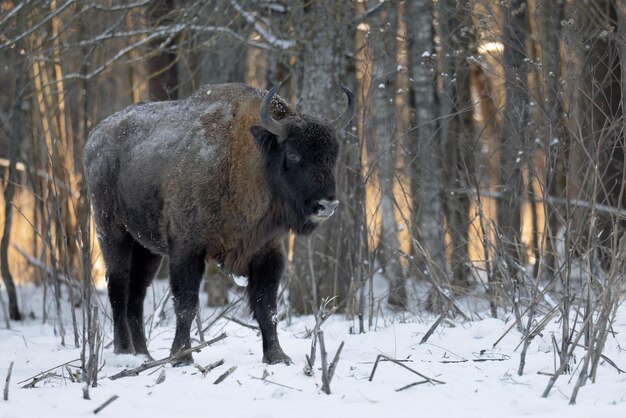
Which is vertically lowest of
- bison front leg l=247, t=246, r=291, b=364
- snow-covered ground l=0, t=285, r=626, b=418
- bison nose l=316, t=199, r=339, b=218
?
snow-covered ground l=0, t=285, r=626, b=418

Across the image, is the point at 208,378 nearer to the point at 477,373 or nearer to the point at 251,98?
the point at 477,373

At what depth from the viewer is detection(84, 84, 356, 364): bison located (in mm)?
6645

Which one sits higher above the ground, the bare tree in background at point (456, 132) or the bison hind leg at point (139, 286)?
the bare tree in background at point (456, 132)

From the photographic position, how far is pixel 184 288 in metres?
6.93

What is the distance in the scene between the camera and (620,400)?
15.6ft

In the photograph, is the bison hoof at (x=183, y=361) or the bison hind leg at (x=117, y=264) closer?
the bison hoof at (x=183, y=361)

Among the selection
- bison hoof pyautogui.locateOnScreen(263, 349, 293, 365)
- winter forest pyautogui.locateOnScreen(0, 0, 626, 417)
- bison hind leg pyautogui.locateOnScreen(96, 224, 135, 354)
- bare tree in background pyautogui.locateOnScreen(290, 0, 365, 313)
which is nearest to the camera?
winter forest pyautogui.locateOnScreen(0, 0, 626, 417)

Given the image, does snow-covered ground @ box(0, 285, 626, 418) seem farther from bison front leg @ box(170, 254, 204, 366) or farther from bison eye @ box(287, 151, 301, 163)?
bison eye @ box(287, 151, 301, 163)

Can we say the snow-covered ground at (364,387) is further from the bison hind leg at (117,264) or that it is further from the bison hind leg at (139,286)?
the bison hind leg at (117,264)

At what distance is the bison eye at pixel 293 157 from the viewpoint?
6.64 meters

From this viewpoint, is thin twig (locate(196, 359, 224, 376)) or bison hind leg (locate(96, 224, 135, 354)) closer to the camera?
thin twig (locate(196, 359, 224, 376))

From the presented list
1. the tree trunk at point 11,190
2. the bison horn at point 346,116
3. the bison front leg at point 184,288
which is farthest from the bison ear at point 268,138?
the tree trunk at point 11,190

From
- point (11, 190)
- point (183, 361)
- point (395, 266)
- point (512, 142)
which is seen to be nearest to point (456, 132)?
point (395, 266)

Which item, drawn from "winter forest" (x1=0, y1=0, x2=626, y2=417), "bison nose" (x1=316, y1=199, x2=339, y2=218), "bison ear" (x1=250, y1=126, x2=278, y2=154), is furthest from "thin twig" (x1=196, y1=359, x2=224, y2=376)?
"bison ear" (x1=250, y1=126, x2=278, y2=154)
